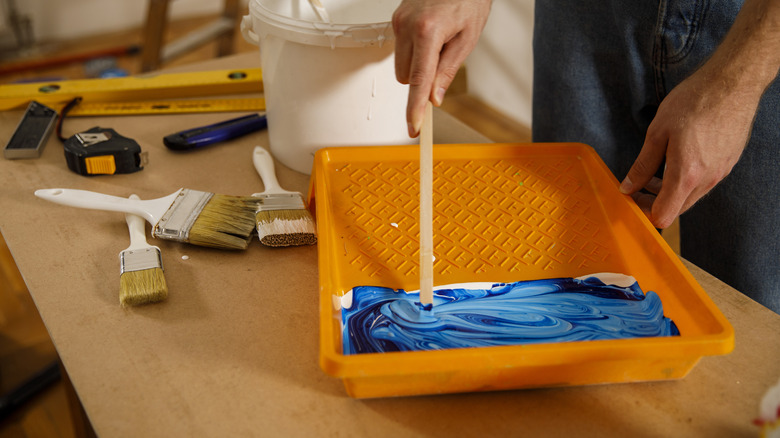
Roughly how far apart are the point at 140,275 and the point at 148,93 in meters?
0.52

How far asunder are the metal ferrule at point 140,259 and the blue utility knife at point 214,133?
0.27m

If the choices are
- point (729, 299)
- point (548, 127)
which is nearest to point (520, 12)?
point (548, 127)

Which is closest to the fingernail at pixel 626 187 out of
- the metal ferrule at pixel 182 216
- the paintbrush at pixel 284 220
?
the paintbrush at pixel 284 220

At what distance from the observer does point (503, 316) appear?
63 centimetres

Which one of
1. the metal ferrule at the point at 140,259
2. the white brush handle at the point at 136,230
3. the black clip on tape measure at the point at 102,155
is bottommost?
the metal ferrule at the point at 140,259

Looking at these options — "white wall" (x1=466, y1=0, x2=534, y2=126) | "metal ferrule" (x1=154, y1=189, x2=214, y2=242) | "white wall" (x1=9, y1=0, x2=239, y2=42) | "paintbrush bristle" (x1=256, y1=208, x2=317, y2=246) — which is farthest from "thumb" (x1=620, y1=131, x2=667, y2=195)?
"white wall" (x1=9, y1=0, x2=239, y2=42)

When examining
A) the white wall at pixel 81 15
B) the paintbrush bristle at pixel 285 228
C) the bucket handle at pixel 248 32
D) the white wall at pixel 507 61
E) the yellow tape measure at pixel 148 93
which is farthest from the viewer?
the white wall at pixel 81 15

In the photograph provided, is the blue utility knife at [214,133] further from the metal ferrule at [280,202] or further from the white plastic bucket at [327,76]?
the metal ferrule at [280,202]

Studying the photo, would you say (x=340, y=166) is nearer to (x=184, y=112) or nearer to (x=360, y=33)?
(x=360, y=33)

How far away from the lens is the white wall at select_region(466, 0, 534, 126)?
2.19m

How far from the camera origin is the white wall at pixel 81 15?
8.92 feet

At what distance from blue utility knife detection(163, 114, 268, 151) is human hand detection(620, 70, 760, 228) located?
23.3 inches

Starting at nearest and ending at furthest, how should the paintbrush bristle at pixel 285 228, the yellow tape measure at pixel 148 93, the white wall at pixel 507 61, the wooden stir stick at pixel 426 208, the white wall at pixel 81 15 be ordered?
the wooden stir stick at pixel 426 208
the paintbrush bristle at pixel 285 228
the yellow tape measure at pixel 148 93
the white wall at pixel 507 61
the white wall at pixel 81 15

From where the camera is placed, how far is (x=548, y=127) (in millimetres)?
1089
